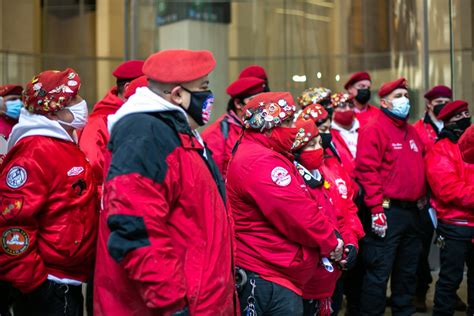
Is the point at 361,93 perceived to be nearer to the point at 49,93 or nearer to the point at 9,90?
the point at 9,90

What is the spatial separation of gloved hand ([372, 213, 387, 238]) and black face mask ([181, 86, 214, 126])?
3520 millimetres

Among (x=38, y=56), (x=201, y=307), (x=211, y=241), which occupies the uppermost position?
(x=38, y=56)

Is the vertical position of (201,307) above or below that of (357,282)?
above

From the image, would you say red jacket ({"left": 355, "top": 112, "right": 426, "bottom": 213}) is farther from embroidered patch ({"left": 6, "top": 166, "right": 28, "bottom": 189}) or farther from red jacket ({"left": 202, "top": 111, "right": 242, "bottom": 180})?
embroidered patch ({"left": 6, "top": 166, "right": 28, "bottom": 189})

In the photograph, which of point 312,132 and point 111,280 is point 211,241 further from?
point 312,132

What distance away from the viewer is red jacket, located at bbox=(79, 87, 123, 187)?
517cm

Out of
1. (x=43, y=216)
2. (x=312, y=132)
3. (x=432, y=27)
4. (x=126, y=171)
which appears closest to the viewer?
(x=126, y=171)

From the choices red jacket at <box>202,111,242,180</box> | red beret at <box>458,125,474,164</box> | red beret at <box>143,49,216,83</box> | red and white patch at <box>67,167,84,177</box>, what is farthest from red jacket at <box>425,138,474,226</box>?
red beret at <box>143,49,216,83</box>

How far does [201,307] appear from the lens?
131 inches

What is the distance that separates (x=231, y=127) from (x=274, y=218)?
2.88 meters

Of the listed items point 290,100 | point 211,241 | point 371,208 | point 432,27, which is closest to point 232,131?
point 371,208

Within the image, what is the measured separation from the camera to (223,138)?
7.29 meters

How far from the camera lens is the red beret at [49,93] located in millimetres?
4496

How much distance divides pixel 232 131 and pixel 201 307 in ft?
13.6
